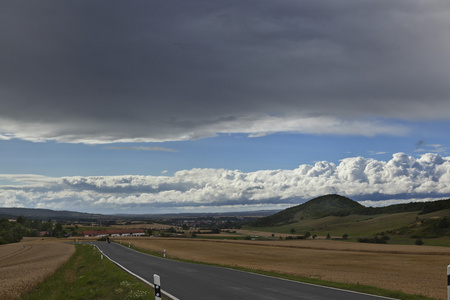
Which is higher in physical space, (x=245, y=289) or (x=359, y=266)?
(x=245, y=289)

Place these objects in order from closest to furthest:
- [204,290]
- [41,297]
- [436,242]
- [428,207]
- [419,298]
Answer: [419,298] → [204,290] → [41,297] → [436,242] → [428,207]

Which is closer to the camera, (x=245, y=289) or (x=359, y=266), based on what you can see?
(x=245, y=289)

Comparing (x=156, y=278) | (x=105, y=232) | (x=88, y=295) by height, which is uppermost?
(x=156, y=278)

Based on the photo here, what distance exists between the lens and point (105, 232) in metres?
198

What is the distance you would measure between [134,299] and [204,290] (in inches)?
166

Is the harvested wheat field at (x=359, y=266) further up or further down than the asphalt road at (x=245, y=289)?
further down

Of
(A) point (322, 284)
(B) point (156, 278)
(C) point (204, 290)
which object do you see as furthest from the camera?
(A) point (322, 284)

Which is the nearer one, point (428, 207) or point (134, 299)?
point (134, 299)

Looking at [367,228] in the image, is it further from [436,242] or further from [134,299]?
[134,299]

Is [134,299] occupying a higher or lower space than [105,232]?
higher

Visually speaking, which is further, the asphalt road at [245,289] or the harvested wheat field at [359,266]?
the harvested wheat field at [359,266]

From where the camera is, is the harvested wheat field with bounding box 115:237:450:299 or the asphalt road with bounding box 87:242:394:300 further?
the harvested wheat field with bounding box 115:237:450:299

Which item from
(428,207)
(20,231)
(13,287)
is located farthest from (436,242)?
(20,231)

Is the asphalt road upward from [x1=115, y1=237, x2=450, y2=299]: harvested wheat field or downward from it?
upward
